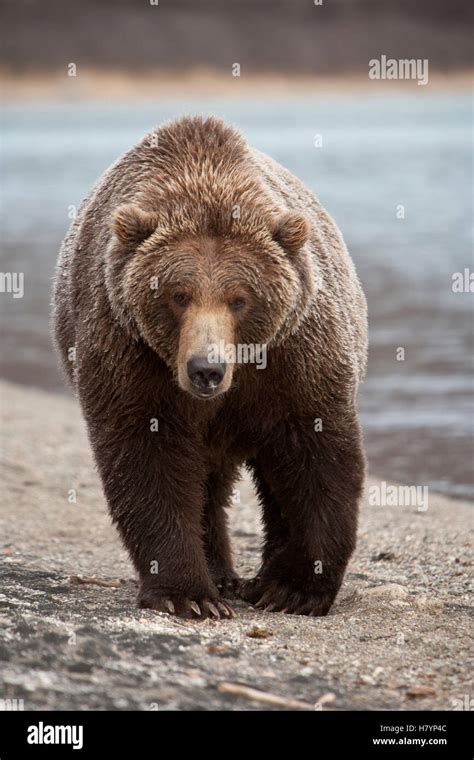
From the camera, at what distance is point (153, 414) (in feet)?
21.5

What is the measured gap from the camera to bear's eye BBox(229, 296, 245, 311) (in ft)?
20.2

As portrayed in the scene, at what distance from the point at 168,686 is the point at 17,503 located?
5.33m

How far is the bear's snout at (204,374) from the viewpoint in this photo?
5.82m

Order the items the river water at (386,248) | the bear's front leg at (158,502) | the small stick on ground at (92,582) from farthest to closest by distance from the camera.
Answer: the river water at (386,248) → the small stick on ground at (92,582) → the bear's front leg at (158,502)

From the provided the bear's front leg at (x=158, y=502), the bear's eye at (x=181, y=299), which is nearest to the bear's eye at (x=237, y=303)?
the bear's eye at (x=181, y=299)

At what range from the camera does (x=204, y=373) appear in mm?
5832

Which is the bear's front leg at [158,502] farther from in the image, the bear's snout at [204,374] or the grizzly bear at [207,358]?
the bear's snout at [204,374]

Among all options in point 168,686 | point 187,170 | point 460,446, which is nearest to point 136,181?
point 187,170

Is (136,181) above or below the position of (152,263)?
above

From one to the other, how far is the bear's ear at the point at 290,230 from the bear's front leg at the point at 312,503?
0.97m

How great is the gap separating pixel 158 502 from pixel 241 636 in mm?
896

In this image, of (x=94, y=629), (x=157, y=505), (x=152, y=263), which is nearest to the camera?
(x=94, y=629)

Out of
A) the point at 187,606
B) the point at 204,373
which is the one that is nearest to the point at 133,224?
the point at 204,373
